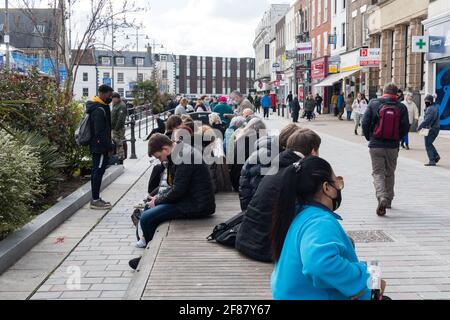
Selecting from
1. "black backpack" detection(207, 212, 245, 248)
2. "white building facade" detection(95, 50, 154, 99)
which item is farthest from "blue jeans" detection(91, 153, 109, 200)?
"white building facade" detection(95, 50, 154, 99)

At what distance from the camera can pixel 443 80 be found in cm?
2353

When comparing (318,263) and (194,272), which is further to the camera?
(194,272)

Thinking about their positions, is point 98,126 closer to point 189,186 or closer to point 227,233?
point 189,186

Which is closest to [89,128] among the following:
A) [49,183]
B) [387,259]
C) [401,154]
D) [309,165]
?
[49,183]

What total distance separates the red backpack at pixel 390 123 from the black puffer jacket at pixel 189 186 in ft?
10.3

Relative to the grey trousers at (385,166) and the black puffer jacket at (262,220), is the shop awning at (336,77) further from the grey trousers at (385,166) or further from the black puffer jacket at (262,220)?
the black puffer jacket at (262,220)

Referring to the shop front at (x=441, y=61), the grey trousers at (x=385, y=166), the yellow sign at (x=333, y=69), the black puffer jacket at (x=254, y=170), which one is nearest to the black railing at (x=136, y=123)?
the grey trousers at (x=385, y=166)

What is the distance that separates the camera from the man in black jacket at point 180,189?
6.84 m

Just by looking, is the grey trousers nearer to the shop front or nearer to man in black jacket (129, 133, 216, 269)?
man in black jacket (129, 133, 216, 269)

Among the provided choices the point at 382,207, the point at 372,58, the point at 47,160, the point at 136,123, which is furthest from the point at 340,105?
the point at 47,160

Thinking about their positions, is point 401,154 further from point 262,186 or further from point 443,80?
point 262,186

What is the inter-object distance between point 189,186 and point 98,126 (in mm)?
2865

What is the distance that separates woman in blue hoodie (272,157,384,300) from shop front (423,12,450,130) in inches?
845

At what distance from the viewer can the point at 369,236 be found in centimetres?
748
